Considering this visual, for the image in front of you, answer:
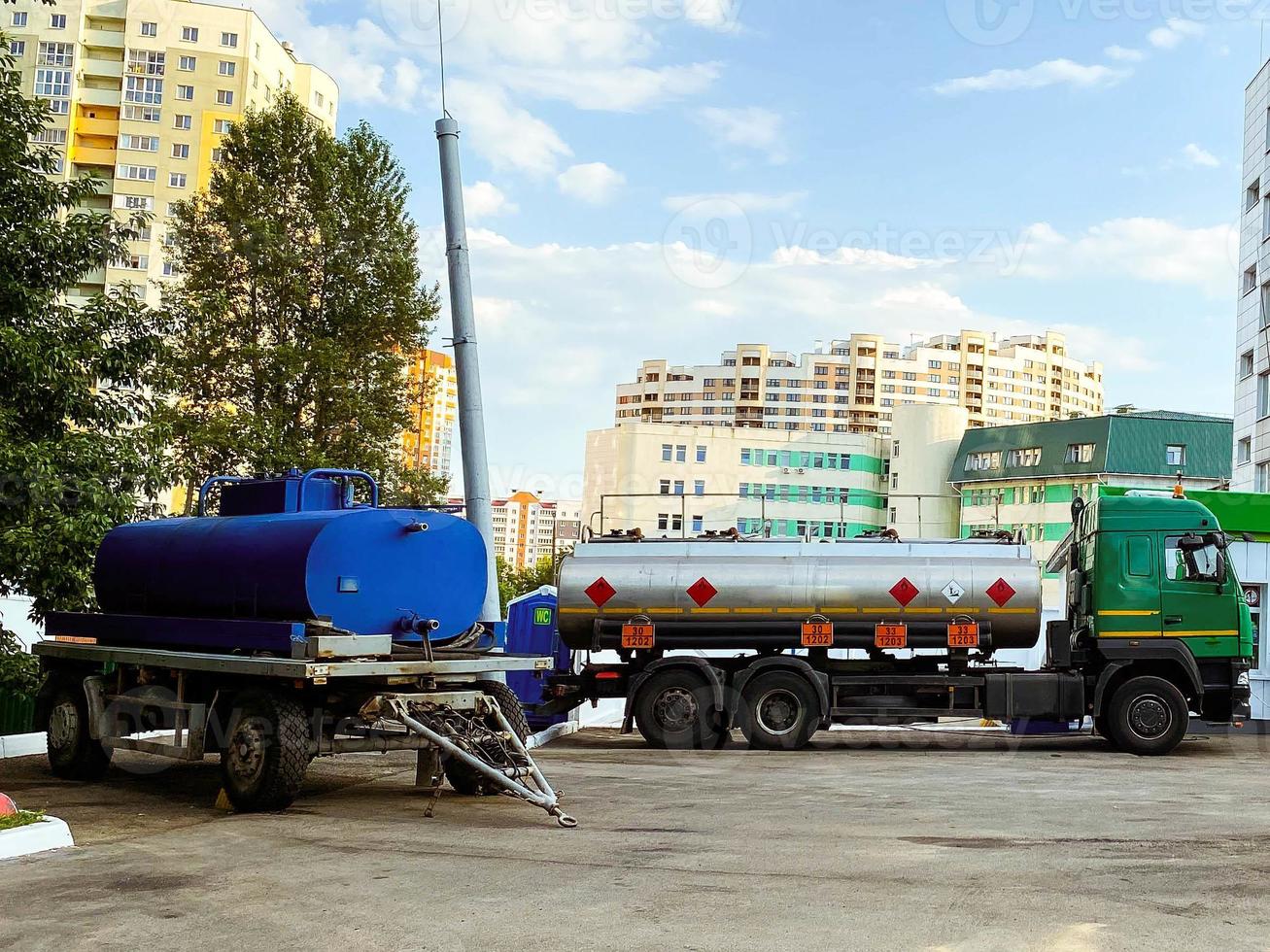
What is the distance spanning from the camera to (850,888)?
304 inches

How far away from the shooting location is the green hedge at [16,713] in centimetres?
1493

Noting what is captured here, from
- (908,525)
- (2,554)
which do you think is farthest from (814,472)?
(2,554)

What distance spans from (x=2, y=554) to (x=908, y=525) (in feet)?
331

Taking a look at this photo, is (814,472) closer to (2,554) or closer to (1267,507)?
(1267,507)

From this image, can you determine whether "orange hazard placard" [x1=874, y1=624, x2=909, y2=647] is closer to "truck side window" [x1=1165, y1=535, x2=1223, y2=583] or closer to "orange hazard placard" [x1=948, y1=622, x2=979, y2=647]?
"orange hazard placard" [x1=948, y1=622, x2=979, y2=647]

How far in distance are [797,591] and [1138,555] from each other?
4.58 metres

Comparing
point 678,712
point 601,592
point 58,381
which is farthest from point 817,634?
point 58,381

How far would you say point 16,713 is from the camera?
1510 cm

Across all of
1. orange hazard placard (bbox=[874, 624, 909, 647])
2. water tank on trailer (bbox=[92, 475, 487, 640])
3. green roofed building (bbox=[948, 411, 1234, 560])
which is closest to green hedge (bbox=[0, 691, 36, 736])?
water tank on trailer (bbox=[92, 475, 487, 640])

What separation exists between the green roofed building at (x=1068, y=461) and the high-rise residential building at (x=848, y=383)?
7409 cm

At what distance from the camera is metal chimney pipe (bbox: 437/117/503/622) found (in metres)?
13.9

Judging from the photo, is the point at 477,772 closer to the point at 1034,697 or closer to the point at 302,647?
the point at 302,647

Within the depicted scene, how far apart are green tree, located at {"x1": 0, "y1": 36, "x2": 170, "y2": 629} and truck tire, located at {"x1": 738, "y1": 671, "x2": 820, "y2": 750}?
26.4ft

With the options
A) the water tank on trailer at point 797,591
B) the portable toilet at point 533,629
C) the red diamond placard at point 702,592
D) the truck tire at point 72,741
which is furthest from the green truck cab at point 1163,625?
the truck tire at point 72,741
